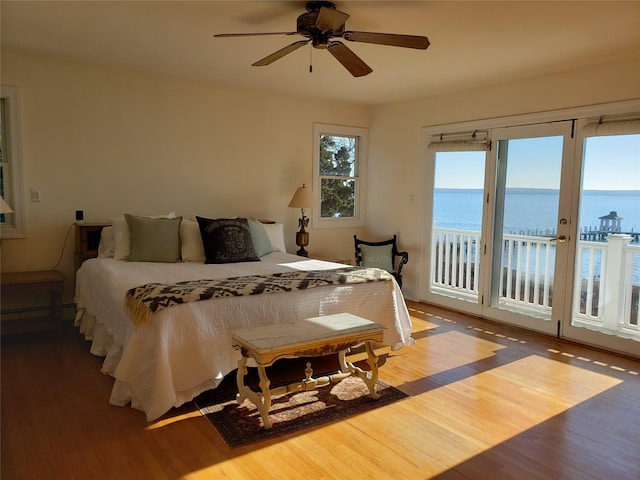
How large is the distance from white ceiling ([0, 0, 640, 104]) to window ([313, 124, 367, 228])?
1249mm

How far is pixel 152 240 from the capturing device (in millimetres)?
4105

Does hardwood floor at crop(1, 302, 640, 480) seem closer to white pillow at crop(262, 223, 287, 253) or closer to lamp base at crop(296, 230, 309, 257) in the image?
white pillow at crop(262, 223, 287, 253)

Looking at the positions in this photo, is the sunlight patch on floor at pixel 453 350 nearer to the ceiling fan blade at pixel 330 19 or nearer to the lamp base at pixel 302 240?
the lamp base at pixel 302 240

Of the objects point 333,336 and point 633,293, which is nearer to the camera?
point 333,336

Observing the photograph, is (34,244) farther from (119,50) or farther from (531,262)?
(531,262)

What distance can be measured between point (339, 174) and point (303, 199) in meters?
1.03

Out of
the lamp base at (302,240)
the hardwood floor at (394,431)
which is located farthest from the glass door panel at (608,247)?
the lamp base at (302,240)

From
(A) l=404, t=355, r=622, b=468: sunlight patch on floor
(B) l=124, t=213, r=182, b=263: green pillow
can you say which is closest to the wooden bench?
(A) l=404, t=355, r=622, b=468: sunlight patch on floor

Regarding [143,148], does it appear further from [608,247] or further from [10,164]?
[608,247]

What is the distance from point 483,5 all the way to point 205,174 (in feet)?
10.8

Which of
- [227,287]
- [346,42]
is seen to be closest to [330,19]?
[346,42]

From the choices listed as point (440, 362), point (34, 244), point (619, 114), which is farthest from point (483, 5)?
point (34, 244)

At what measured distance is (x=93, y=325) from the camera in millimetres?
3891

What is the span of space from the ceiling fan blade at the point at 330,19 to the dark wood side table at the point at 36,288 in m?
2.97
